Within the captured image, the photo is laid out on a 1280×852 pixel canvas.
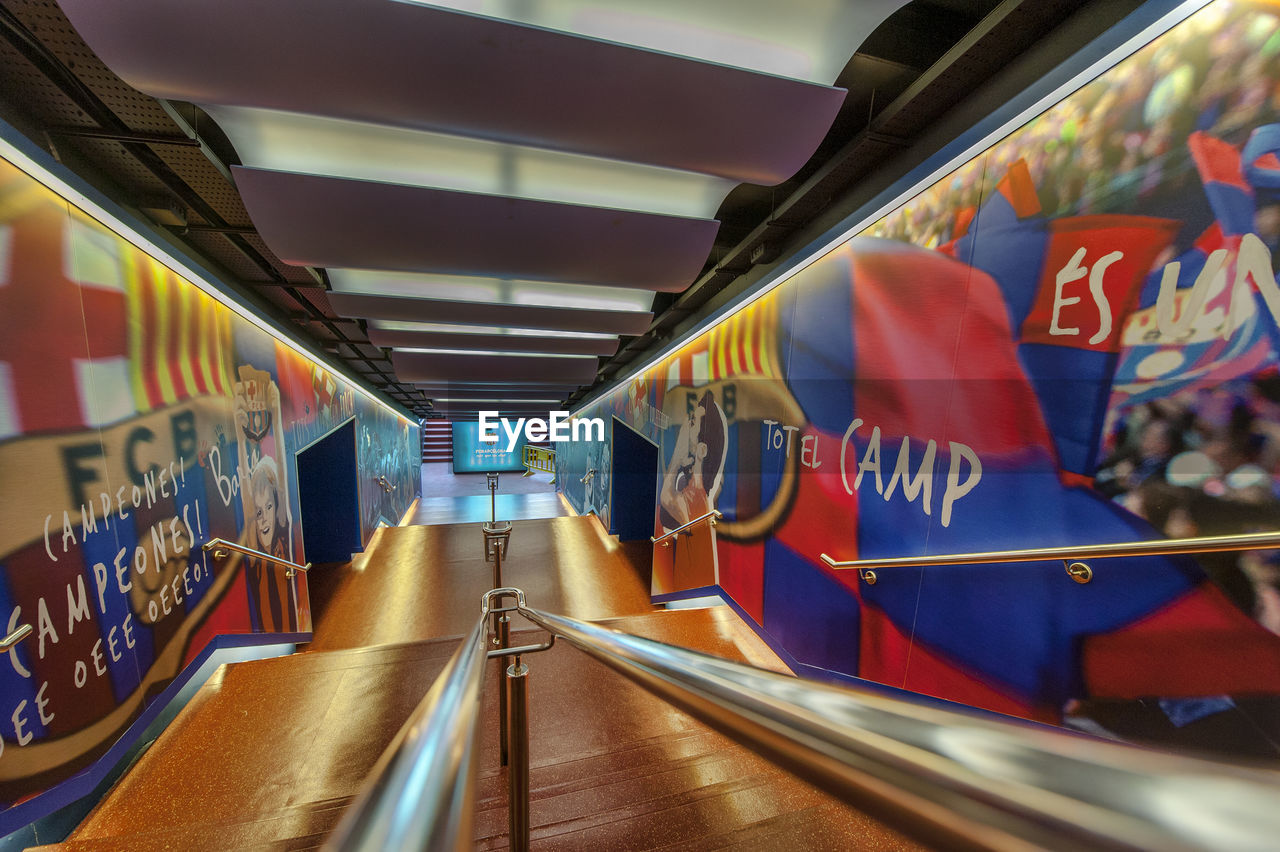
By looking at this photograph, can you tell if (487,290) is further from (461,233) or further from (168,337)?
(168,337)

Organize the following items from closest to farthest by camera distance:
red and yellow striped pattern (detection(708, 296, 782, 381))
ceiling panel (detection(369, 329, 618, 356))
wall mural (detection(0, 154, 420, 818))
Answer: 1. wall mural (detection(0, 154, 420, 818))
2. red and yellow striped pattern (detection(708, 296, 782, 381))
3. ceiling panel (detection(369, 329, 618, 356))

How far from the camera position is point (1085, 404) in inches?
53.1

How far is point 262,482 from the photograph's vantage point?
331 cm

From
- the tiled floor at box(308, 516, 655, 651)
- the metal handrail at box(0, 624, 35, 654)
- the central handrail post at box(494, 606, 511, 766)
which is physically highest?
the metal handrail at box(0, 624, 35, 654)

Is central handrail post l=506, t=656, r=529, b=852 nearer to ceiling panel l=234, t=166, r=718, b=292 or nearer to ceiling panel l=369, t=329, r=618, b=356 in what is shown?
ceiling panel l=234, t=166, r=718, b=292

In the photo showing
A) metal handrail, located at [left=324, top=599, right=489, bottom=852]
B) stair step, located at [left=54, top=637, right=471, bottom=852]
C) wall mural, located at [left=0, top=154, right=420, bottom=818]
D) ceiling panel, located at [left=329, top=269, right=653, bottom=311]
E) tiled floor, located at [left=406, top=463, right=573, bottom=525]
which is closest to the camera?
metal handrail, located at [left=324, top=599, right=489, bottom=852]

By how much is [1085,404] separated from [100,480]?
3445mm

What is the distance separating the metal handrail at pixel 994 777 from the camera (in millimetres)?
193

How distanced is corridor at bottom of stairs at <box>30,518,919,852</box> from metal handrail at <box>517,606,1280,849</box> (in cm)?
90

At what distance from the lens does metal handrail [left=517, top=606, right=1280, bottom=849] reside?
193 millimetres

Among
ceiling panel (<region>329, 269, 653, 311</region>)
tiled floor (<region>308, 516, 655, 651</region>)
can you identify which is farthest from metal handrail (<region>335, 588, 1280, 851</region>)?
tiled floor (<region>308, 516, 655, 651</region>)

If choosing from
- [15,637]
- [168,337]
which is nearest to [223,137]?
[168,337]

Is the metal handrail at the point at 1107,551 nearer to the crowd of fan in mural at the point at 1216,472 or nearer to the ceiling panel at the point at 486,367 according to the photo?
the crowd of fan in mural at the point at 1216,472

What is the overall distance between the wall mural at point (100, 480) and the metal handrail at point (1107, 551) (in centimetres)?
311
